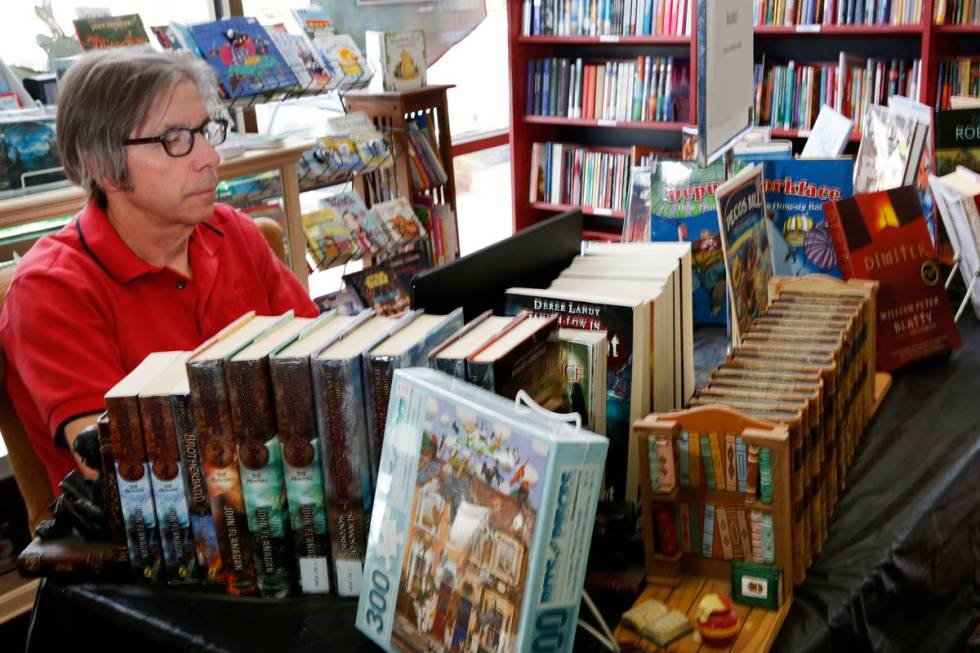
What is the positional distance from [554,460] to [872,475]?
805 mm

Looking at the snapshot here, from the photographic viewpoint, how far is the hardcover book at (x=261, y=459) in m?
1.17

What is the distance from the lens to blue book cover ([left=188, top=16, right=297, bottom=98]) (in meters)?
3.33

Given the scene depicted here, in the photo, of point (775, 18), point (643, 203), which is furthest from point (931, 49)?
point (643, 203)

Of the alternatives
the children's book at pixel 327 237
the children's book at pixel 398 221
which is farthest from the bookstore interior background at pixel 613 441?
the children's book at pixel 398 221

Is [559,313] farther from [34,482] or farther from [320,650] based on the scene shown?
[34,482]

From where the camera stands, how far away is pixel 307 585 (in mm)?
1227

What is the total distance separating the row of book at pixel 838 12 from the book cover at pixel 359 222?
82.7 inches

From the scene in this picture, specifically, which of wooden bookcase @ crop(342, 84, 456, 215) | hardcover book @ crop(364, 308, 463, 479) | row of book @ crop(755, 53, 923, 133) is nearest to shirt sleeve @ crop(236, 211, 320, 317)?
hardcover book @ crop(364, 308, 463, 479)

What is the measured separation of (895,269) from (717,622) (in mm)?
1051

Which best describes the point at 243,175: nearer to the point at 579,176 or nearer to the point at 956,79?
the point at 579,176

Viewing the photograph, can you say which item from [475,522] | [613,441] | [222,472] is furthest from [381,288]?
Answer: [475,522]

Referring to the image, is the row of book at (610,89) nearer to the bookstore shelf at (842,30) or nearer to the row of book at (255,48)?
the bookstore shelf at (842,30)

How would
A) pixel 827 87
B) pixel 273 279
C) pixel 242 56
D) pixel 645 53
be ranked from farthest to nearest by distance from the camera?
pixel 645 53
pixel 827 87
pixel 242 56
pixel 273 279

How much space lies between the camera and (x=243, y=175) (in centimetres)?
331
